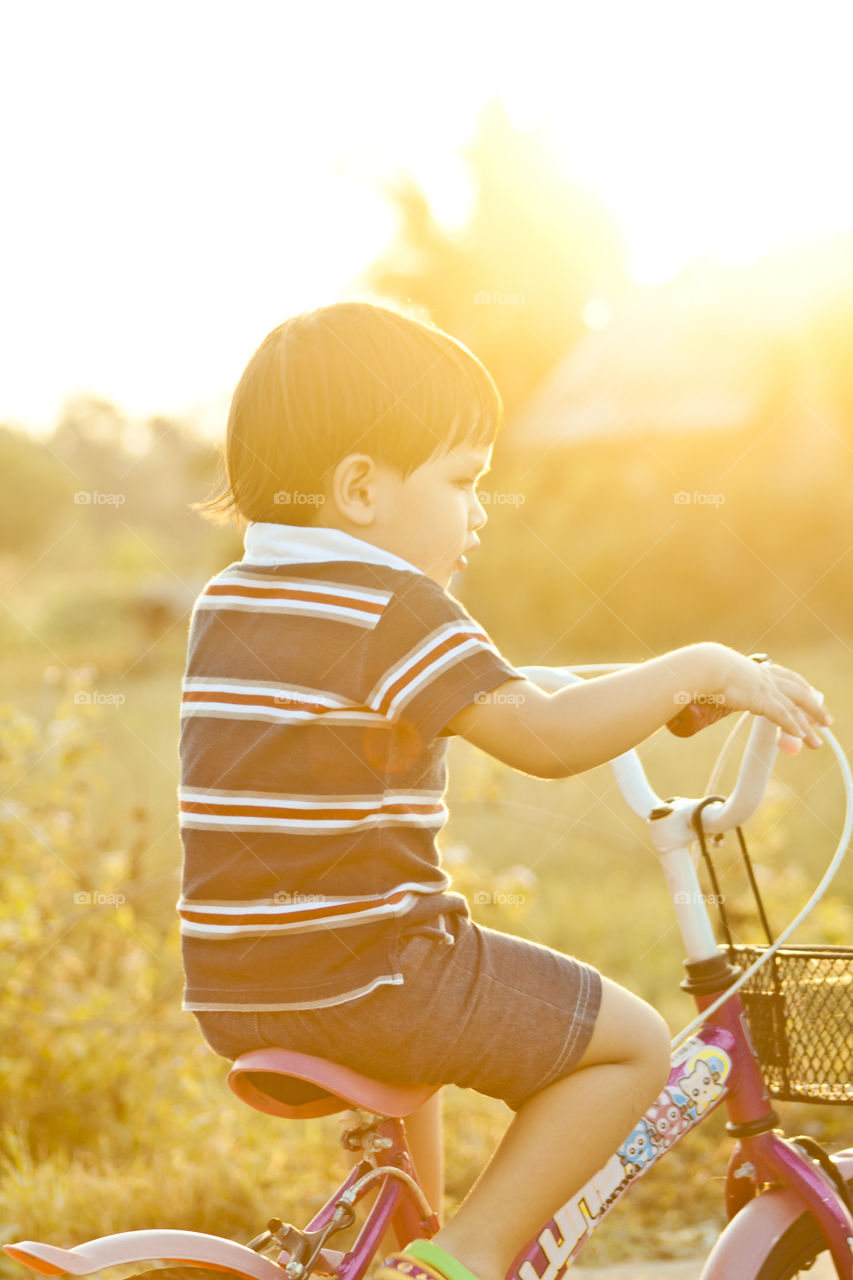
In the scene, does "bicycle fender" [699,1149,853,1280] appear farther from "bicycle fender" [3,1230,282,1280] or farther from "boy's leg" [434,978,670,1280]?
"bicycle fender" [3,1230,282,1280]

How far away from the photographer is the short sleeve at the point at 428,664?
137 cm

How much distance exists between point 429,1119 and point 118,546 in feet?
105

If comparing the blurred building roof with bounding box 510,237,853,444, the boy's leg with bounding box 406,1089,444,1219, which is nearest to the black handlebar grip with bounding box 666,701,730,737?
the boy's leg with bounding box 406,1089,444,1219

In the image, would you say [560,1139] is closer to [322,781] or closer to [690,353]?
[322,781]

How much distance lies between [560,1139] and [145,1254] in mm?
471

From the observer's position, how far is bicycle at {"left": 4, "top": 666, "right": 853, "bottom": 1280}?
58.4 inches

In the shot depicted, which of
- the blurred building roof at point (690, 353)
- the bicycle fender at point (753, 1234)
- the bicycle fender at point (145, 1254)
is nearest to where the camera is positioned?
the bicycle fender at point (145, 1254)

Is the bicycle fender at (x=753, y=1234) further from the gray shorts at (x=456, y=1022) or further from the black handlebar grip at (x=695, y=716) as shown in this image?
the black handlebar grip at (x=695, y=716)

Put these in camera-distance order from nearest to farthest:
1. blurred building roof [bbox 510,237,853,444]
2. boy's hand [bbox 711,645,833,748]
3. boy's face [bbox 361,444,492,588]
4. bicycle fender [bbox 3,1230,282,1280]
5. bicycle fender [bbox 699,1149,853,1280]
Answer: bicycle fender [bbox 3,1230,282,1280], boy's hand [bbox 711,645,833,748], boy's face [bbox 361,444,492,588], bicycle fender [bbox 699,1149,853,1280], blurred building roof [bbox 510,237,853,444]

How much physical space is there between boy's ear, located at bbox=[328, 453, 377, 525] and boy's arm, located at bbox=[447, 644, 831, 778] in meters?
0.28

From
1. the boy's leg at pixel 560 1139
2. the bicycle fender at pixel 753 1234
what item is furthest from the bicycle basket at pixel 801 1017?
the boy's leg at pixel 560 1139

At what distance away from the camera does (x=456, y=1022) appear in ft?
4.60

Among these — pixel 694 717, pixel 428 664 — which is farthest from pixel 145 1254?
pixel 694 717

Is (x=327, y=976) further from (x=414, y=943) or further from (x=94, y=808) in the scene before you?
(x=94, y=808)
